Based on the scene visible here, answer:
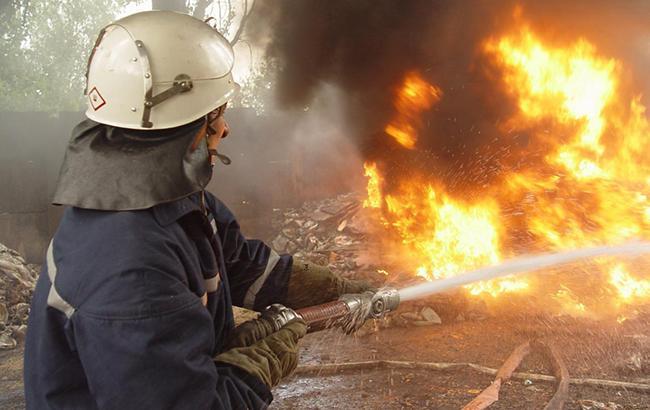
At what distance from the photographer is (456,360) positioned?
462 centimetres

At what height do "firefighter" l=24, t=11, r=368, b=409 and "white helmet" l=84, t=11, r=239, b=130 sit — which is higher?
"white helmet" l=84, t=11, r=239, b=130

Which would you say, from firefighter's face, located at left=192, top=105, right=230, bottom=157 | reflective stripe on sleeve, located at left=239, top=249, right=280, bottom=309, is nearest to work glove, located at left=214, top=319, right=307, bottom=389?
reflective stripe on sleeve, located at left=239, top=249, right=280, bottom=309

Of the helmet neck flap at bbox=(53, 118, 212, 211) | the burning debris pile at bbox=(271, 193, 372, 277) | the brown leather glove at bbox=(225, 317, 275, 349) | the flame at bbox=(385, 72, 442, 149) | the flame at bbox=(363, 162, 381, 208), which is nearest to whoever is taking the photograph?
the helmet neck flap at bbox=(53, 118, 212, 211)

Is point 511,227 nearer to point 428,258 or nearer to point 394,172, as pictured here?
point 428,258

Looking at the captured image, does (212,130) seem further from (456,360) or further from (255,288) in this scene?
(456,360)

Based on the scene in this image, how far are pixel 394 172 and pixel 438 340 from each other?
3.84 meters

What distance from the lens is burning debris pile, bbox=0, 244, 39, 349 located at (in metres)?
5.70

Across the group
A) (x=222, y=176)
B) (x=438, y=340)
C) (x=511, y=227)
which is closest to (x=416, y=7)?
(x=511, y=227)

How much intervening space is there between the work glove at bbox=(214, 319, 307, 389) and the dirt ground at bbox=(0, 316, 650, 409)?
188 cm

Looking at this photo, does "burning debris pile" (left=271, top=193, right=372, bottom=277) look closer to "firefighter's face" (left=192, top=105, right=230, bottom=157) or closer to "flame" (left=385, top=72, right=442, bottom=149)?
"flame" (left=385, top=72, right=442, bottom=149)

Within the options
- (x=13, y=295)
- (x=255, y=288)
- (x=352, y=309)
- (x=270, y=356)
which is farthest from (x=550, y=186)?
(x=13, y=295)

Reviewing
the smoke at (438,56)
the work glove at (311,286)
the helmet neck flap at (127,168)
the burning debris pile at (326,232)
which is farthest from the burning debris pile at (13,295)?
the smoke at (438,56)

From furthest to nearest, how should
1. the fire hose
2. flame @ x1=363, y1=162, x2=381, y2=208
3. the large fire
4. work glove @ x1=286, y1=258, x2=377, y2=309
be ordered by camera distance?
flame @ x1=363, y1=162, x2=381, y2=208 < the large fire < work glove @ x1=286, y1=258, x2=377, y2=309 < the fire hose

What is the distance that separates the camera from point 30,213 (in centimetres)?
809
